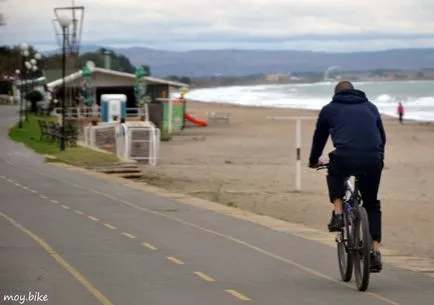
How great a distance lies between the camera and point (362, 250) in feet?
26.7

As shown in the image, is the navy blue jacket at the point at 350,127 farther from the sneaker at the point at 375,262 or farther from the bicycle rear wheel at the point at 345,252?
the sneaker at the point at 375,262

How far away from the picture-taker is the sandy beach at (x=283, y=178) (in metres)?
17.0

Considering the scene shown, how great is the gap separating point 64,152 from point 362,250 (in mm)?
23086

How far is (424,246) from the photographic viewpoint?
13.6 m

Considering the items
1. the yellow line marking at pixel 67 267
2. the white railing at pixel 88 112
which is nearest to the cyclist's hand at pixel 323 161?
the yellow line marking at pixel 67 267

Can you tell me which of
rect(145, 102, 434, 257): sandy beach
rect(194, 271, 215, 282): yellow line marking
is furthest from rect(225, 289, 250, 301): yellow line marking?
rect(145, 102, 434, 257): sandy beach

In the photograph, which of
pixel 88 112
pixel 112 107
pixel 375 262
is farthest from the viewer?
pixel 88 112

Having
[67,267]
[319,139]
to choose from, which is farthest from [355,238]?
[67,267]

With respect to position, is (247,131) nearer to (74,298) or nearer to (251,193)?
(251,193)

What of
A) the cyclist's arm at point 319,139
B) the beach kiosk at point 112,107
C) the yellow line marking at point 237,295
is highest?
the cyclist's arm at point 319,139

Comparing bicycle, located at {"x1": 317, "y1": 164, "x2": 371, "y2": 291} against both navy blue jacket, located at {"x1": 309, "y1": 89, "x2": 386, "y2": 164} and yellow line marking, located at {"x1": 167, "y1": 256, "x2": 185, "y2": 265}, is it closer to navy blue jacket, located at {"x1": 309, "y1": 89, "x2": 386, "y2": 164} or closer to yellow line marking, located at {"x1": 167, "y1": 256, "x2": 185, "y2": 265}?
navy blue jacket, located at {"x1": 309, "y1": 89, "x2": 386, "y2": 164}

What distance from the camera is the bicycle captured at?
26.5 ft

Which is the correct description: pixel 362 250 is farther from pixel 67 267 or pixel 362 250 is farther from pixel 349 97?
pixel 67 267

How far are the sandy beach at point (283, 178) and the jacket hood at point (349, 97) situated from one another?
433 centimetres
